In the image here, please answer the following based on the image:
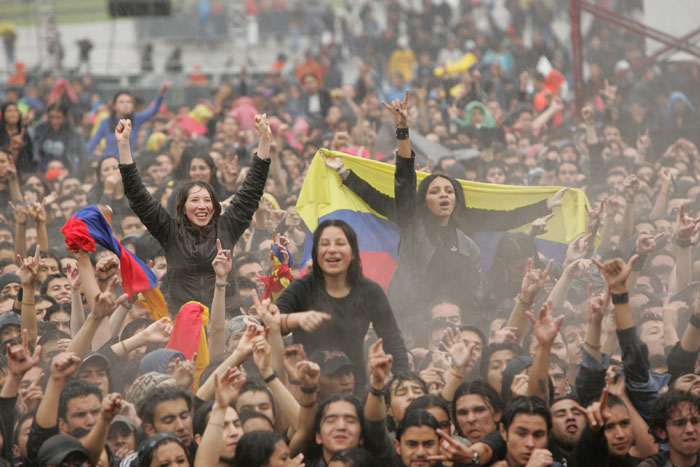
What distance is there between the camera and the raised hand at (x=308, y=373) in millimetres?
4734

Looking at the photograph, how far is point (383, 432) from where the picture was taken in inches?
189

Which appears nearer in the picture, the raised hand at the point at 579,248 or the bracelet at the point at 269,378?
the bracelet at the point at 269,378

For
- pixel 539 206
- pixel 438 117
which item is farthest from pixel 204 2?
pixel 539 206

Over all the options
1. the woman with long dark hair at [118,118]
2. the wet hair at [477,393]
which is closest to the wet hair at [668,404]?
the wet hair at [477,393]

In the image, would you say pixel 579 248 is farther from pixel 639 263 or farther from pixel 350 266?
pixel 350 266

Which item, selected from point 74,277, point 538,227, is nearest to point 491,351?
point 538,227

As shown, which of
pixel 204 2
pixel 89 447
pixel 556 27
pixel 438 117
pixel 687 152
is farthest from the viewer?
pixel 204 2

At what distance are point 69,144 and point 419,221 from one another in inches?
258

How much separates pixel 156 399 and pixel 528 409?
1760mm

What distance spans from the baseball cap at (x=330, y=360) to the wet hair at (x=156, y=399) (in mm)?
649

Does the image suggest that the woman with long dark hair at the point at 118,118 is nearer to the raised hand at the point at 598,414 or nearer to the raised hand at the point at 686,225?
the raised hand at the point at 686,225

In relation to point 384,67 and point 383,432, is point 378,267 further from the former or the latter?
point 384,67

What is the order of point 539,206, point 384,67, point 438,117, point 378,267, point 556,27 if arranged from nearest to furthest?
point 378,267 → point 539,206 → point 438,117 → point 384,67 → point 556,27

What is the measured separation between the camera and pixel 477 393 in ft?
16.7
